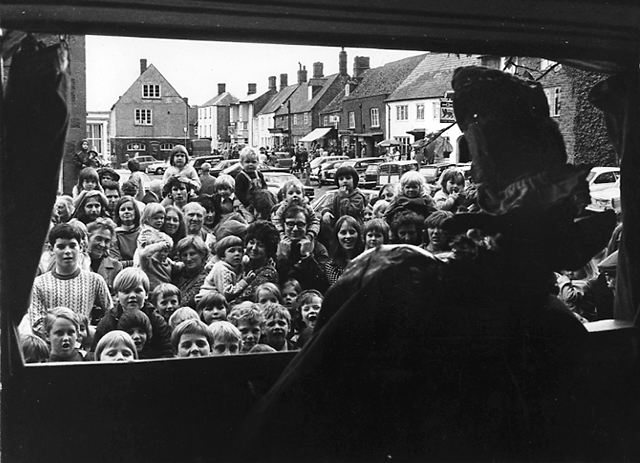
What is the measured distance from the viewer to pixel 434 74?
4473mm

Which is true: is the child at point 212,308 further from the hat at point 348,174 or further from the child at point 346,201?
the hat at point 348,174

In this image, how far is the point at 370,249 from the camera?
4.39 metres

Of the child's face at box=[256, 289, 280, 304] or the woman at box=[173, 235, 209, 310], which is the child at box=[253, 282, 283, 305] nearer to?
the child's face at box=[256, 289, 280, 304]

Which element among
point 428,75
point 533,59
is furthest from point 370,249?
point 533,59

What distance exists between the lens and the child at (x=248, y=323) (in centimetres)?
430

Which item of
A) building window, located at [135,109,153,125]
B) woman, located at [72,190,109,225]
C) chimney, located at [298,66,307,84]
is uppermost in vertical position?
chimney, located at [298,66,307,84]

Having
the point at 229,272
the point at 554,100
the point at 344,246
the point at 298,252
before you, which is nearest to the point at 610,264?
the point at 554,100

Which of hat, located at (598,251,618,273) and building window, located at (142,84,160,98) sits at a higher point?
building window, located at (142,84,160,98)

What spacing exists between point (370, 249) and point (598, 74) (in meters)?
1.55

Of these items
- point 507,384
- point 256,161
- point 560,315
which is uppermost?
point 256,161

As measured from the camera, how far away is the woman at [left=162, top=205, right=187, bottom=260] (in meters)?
4.39

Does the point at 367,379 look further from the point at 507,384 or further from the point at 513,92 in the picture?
the point at 513,92

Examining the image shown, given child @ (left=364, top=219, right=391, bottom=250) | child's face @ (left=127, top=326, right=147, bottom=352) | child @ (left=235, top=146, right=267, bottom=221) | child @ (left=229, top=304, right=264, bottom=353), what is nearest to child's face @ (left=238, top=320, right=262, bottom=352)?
child @ (left=229, top=304, right=264, bottom=353)

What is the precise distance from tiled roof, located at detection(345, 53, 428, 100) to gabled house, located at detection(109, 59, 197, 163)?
35.7 inches
